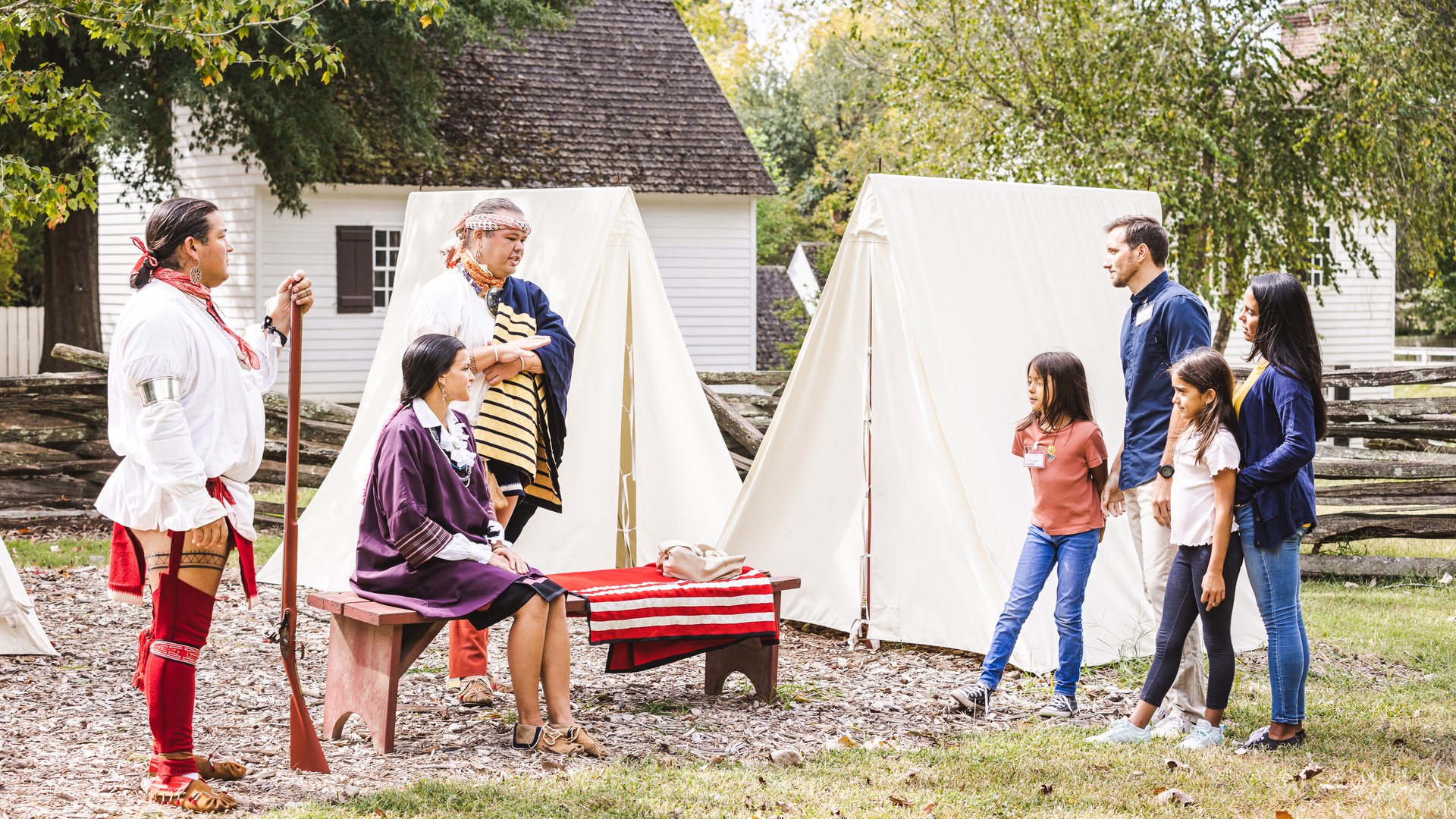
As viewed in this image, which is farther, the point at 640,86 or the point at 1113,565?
the point at 640,86

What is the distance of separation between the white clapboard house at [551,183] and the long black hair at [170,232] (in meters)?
12.1

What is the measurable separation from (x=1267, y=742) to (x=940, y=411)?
6.32ft

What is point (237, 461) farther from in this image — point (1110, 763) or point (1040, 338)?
point (1040, 338)

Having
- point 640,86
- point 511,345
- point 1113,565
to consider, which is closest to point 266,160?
point 640,86

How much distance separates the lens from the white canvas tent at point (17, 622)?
218 inches

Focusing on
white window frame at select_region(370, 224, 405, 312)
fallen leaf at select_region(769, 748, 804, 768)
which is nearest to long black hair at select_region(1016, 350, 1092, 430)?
fallen leaf at select_region(769, 748, 804, 768)

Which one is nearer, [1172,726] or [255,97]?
[1172,726]

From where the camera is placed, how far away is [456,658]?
5.15 metres

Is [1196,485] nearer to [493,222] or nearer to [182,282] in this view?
[493,222]

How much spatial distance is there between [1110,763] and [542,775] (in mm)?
1761

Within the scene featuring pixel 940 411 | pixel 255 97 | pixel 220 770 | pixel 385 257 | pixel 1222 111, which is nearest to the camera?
pixel 220 770

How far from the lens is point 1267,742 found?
14.6ft

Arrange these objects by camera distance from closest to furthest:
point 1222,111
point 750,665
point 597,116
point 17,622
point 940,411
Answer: point 750,665, point 17,622, point 940,411, point 1222,111, point 597,116

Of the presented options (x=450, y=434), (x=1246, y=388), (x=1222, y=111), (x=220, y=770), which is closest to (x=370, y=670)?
(x=220, y=770)
